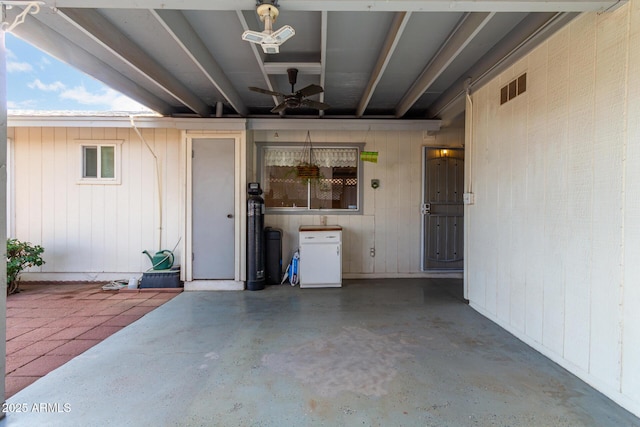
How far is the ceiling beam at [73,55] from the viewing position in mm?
2410

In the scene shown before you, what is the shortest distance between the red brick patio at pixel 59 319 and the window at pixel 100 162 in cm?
180

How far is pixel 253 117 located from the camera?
4672 mm

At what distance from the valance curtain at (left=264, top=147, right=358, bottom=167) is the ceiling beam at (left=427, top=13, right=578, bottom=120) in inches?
70.7

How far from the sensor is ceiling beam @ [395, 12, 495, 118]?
2356 millimetres

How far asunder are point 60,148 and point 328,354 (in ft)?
18.3

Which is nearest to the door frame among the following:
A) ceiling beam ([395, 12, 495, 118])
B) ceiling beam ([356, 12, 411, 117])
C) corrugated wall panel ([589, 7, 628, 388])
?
ceiling beam ([356, 12, 411, 117])

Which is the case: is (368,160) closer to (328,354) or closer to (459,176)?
(459,176)

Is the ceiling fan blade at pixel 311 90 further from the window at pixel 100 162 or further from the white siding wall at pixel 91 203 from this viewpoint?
the window at pixel 100 162

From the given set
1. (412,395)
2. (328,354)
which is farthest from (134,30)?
(412,395)

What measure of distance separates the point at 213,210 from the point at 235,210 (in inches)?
13.4

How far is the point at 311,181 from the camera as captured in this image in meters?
5.12

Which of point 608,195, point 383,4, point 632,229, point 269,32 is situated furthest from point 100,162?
point 632,229

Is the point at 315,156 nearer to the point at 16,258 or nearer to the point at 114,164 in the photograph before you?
the point at 114,164

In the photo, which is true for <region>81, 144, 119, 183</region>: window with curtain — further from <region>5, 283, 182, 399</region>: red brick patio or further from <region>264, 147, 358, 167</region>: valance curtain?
<region>264, 147, 358, 167</region>: valance curtain
